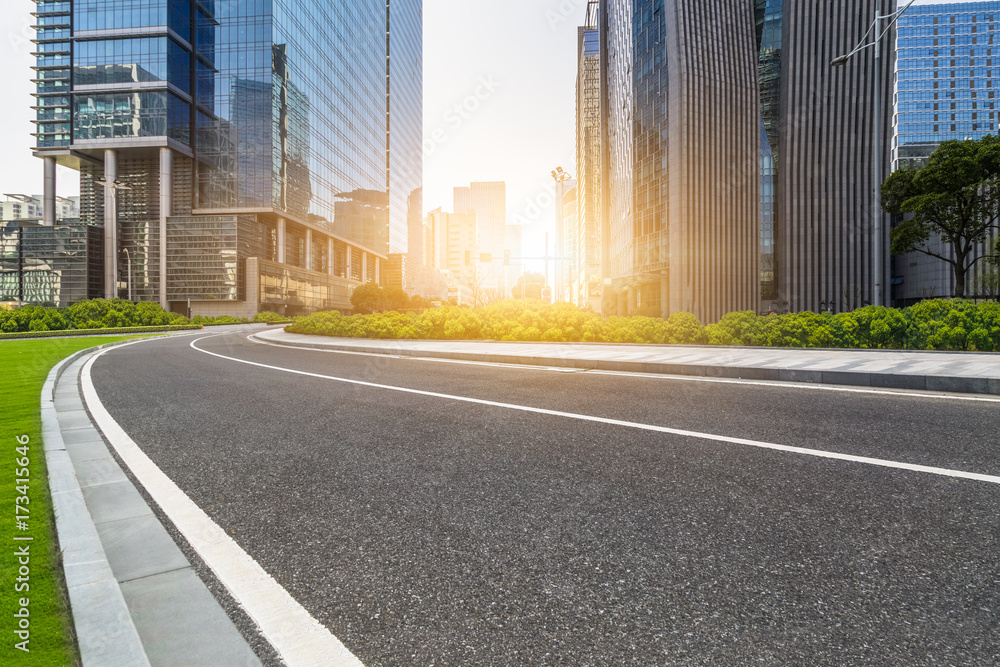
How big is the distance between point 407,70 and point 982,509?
148165mm

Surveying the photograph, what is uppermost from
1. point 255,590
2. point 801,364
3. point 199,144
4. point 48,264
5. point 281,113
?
point 281,113

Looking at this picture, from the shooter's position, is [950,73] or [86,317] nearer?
[86,317]

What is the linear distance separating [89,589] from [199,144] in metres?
81.0

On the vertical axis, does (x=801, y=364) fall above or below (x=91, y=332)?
below

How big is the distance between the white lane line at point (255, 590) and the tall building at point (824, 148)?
47.3 m

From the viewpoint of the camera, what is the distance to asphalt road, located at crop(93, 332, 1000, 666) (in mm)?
1686

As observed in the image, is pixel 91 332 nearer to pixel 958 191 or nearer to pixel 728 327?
pixel 728 327

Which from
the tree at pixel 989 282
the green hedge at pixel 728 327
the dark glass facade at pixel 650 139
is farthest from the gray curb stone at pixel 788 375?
the tree at pixel 989 282

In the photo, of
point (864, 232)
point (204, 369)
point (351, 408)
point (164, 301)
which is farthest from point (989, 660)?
point (164, 301)

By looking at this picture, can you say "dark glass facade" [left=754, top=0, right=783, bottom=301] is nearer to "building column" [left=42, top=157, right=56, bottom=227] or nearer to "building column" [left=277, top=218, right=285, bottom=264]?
"building column" [left=277, top=218, right=285, bottom=264]

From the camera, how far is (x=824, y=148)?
3984 cm

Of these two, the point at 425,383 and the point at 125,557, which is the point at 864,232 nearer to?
the point at 425,383

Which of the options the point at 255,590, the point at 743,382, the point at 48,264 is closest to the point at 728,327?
the point at 743,382

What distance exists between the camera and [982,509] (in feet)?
8.94
